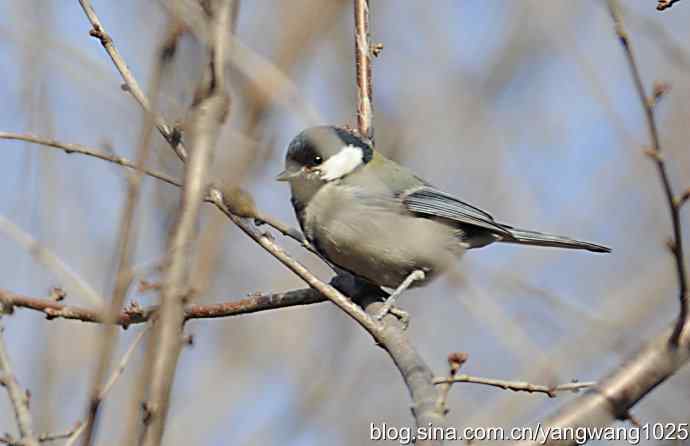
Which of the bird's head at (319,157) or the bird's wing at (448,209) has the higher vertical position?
the bird's head at (319,157)

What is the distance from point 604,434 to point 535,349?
0.91 ft

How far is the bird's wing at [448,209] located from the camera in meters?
3.40

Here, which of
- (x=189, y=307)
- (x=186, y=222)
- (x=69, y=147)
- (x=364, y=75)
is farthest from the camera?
(x=364, y=75)

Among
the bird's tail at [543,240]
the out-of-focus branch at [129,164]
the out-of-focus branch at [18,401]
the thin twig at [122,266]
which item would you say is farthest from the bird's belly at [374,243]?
the thin twig at [122,266]

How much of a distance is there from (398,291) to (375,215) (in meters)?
0.41

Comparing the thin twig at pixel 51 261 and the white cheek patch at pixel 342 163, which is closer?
the thin twig at pixel 51 261

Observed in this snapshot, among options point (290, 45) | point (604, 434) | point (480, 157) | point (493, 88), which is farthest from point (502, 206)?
point (604, 434)

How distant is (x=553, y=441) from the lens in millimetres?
1223

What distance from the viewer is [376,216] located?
3.27 m

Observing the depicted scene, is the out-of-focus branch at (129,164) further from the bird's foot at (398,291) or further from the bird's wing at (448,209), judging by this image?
the bird's wing at (448,209)

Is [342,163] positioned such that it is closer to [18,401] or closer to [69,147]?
[69,147]

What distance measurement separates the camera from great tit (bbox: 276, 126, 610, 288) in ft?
10.1

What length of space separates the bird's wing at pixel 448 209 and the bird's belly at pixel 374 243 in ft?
0.26

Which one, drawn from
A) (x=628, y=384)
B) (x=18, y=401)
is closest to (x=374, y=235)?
(x=18, y=401)
